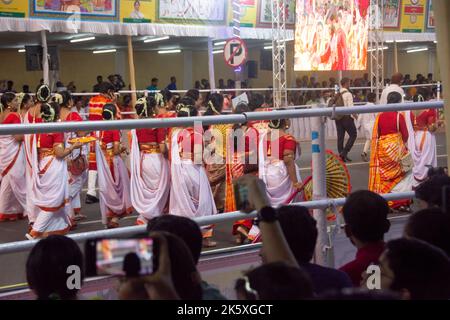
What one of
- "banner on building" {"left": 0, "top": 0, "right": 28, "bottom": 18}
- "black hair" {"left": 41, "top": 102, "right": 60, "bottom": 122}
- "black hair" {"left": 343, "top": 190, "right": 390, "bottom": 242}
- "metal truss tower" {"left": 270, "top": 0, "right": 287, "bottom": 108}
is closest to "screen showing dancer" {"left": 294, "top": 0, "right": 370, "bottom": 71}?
"metal truss tower" {"left": 270, "top": 0, "right": 287, "bottom": 108}

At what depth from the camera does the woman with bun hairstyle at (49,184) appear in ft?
27.4

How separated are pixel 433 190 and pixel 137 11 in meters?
15.2

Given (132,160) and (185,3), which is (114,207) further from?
(185,3)

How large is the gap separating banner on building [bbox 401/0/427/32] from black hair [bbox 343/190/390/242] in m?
21.7

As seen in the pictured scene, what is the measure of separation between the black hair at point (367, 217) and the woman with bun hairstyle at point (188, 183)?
4.13 m

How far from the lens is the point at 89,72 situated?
29.8m

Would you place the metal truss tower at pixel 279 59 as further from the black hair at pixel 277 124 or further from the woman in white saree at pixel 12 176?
the black hair at pixel 277 124

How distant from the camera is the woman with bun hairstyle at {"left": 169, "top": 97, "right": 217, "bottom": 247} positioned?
8055 mm

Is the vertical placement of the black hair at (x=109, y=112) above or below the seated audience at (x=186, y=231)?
above

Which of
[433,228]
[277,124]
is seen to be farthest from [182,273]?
[277,124]

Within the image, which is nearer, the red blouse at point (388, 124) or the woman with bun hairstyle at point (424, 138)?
the red blouse at point (388, 124)

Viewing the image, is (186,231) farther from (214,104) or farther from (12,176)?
(12,176)

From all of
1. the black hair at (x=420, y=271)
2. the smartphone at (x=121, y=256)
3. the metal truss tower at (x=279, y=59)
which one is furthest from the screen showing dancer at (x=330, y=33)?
the smartphone at (x=121, y=256)

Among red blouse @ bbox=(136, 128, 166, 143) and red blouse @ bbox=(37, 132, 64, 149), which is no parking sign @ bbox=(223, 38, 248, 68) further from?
red blouse @ bbox=(37, 132, 64, 149)
